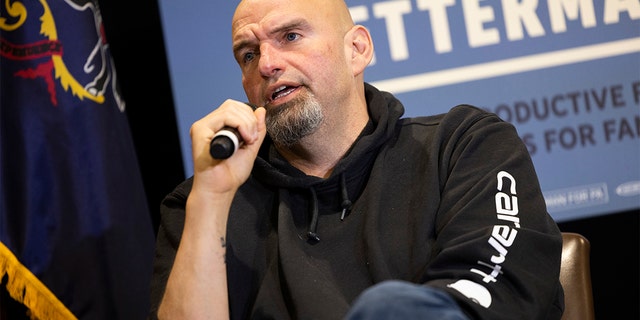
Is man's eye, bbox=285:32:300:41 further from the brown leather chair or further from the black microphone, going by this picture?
the brown leather chair

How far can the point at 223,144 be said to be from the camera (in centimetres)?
164

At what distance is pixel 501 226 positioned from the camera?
5.54ft

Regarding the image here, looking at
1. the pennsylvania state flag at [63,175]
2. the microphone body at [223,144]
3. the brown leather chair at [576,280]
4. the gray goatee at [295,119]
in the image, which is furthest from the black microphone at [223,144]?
the pennsylvania state flag at [63,175]

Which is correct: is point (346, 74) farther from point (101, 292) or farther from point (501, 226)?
point (101, 292)

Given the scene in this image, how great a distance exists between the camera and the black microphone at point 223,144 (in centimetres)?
164

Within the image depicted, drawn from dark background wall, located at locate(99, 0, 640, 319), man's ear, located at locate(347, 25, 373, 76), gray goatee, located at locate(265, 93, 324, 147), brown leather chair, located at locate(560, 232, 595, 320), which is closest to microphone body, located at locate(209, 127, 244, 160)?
gray goatee, located at locate(265, 93, 324, 147)

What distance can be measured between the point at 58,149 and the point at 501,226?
172 centimetres

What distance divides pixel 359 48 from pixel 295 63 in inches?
11.2

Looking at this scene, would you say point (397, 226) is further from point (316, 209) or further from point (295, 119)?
point (295, 119)

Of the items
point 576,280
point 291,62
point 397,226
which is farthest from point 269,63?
point 576,280

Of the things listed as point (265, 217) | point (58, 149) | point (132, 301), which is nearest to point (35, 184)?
point (58, 149)

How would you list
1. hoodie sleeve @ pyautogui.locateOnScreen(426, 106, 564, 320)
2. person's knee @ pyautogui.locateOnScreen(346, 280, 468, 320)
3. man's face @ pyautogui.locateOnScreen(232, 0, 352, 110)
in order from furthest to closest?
man's face @ pyautogui.locateOnScreen(232, 0, 352, 110) < hoodie sleeve @ pyautogui.locateOnScreen(426, 106, 564, 320) < person's knee @ pyautogui.locateOnScreen(346, 280, 468, 320)

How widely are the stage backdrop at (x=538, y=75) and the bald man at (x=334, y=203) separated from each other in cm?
99

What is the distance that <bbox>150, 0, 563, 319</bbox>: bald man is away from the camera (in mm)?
1681
